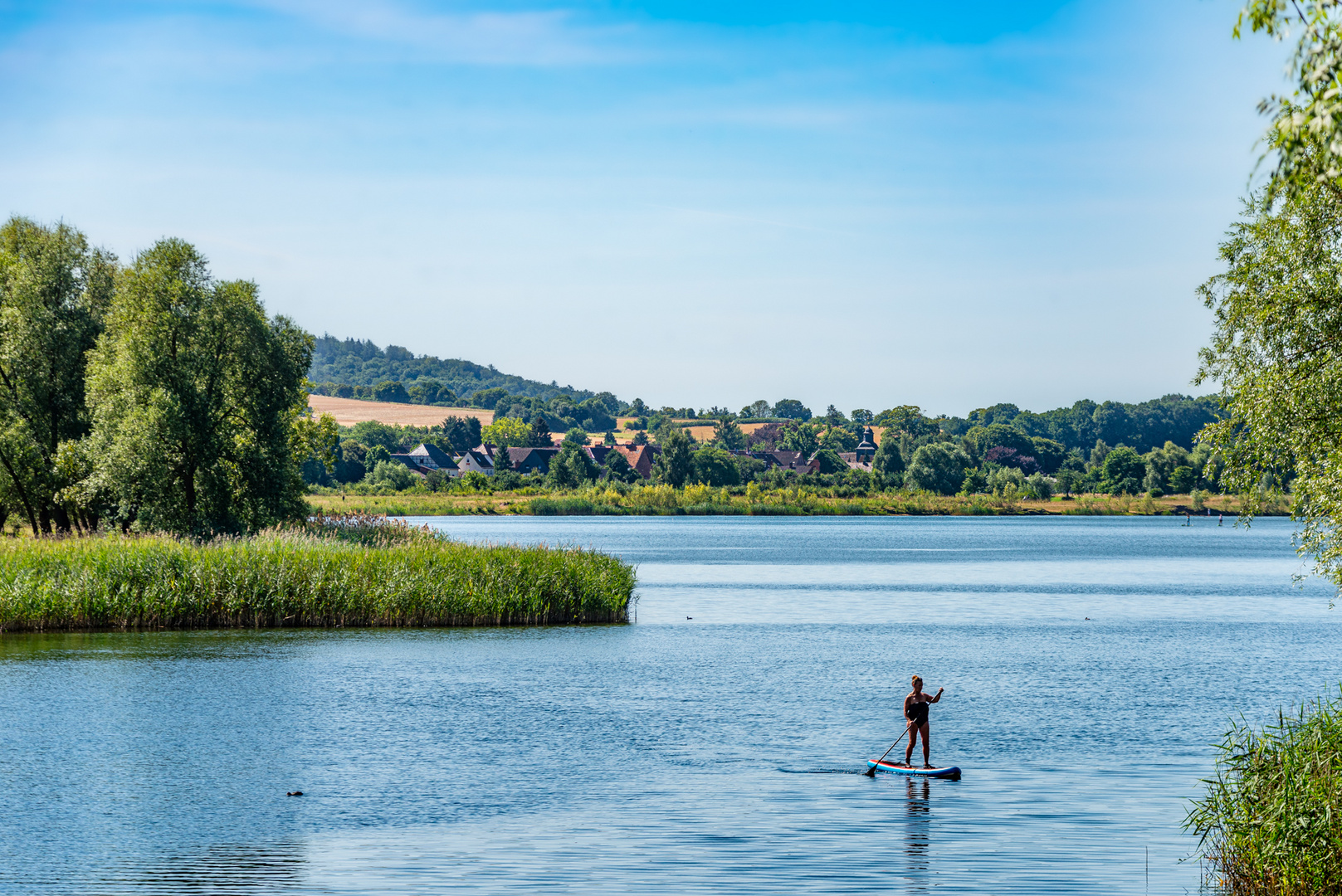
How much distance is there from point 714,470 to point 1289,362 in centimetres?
16358

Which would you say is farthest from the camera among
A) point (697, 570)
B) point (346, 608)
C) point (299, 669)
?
point (697, 570)

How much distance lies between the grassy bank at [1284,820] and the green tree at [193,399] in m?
46.7

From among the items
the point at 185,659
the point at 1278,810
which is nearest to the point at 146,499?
the point at 185,659

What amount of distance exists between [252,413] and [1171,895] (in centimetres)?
5045

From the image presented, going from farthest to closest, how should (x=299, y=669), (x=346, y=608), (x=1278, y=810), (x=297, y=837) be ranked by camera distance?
1. (x=346, y=608)
2. (x=299, y=669)
3. (x=297, y=837)
4. (x=1278, y=810)

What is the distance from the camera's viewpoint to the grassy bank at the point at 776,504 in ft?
547

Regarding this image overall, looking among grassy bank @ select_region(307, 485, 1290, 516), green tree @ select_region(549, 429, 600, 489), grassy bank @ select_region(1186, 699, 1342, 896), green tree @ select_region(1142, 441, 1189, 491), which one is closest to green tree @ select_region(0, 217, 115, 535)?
grassy bank @ select_region(1186, 699, 1342, 896)

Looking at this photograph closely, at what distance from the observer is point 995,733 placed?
2600 cm

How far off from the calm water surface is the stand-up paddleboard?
306 millimetres

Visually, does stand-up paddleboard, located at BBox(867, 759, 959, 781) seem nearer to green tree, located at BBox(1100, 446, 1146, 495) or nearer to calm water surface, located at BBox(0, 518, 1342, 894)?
calm water surface, located at BBox(0, 518, 1342, 894)

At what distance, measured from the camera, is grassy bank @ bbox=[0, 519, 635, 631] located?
3934 centimetres

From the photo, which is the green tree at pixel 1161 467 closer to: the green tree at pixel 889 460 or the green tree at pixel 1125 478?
the green tree at pixel 1125 478

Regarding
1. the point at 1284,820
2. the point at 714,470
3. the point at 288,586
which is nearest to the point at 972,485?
the point at 714,470

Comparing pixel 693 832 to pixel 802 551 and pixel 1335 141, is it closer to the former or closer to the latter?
pixel 1335 141
